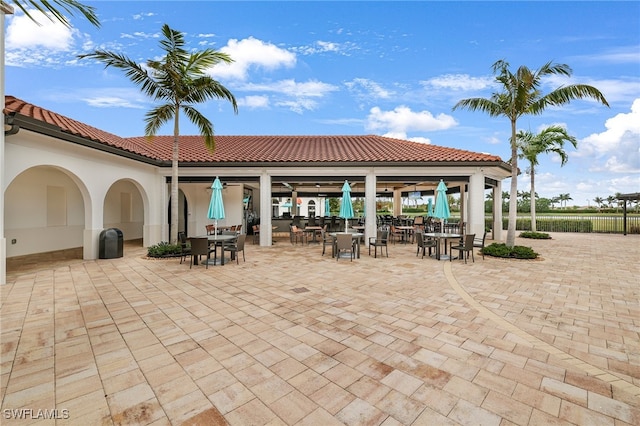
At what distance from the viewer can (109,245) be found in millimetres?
9484

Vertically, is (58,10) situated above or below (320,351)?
above

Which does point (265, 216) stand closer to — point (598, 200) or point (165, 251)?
point (165, 251)

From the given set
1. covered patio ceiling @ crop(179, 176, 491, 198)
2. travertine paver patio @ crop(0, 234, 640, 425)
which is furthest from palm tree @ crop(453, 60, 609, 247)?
travertine paver patio @ crop(0, 234, 640, 425)

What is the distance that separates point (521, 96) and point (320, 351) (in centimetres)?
1102

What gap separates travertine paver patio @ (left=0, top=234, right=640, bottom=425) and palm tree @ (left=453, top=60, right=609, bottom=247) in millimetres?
6245

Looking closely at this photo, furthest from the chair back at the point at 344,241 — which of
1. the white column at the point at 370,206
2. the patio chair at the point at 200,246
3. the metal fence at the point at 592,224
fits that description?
the metal fence at the point at 592,224

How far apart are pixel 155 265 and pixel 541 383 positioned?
30.9 feet

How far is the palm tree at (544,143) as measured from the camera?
54.1 ft

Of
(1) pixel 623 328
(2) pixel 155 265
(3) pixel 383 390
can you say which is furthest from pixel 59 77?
(1) pixel 623 328

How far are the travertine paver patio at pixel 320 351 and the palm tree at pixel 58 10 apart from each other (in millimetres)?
3392

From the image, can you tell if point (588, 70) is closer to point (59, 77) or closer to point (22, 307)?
point (22, 307)

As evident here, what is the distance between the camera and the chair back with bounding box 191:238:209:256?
7.82m

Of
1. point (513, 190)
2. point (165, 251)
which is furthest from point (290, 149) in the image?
point (513, 190)

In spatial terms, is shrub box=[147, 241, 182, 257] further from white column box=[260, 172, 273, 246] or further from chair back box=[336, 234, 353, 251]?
chair back box=[336, 234, 353, 251]
